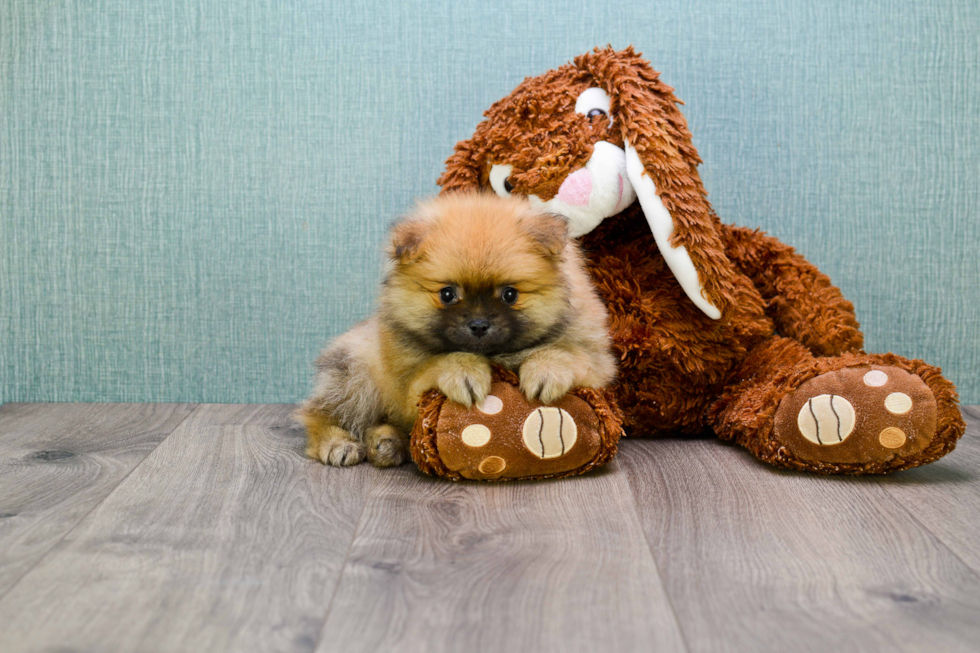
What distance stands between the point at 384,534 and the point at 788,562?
0.63 metres

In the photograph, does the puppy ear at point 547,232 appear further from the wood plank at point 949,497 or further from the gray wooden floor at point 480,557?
the wood plank at point 949,497

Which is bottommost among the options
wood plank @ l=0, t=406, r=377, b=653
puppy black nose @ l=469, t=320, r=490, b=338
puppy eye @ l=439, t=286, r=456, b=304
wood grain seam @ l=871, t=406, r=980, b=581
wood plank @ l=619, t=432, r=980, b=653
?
wood plank @ l=0, t=406, r=377, b=653

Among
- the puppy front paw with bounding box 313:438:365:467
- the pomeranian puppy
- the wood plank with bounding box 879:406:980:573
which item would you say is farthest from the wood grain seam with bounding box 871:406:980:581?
the puppy front paw with bounding box 313:438:365:467

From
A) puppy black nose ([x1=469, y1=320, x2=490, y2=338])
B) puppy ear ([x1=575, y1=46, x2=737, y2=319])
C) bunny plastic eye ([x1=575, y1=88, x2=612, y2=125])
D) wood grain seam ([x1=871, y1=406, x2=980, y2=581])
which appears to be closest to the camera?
wood grain seam ([x1=871, y1=406, x2=980, y2=581])

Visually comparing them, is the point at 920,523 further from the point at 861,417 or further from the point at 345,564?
the point at 345,564

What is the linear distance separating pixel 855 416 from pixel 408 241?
0.91 m

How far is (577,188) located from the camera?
176 centimetres

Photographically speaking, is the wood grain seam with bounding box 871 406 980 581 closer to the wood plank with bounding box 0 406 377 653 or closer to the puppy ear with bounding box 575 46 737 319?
the puppy ear with bounding box 575 46 737 319

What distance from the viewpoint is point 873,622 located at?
3.48 ft

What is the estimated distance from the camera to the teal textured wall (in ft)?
7.40

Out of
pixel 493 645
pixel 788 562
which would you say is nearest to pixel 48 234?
pixel 493 645

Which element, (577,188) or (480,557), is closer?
(480,557)

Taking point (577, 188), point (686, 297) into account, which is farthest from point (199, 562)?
point (686, 297)

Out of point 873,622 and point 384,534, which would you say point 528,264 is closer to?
point 384,534
